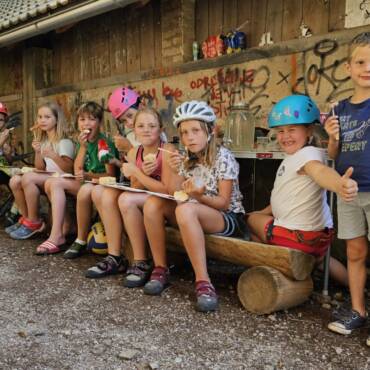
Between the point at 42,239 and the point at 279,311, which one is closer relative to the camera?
the point at 279,311

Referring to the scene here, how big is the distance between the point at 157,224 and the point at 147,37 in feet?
12.3

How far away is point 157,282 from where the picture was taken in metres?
3.09

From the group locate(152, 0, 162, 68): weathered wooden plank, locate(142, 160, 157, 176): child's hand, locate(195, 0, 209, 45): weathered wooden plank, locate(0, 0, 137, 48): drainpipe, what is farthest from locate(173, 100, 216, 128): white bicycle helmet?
locate(152, 0, 162, 68): weathered wooden plank

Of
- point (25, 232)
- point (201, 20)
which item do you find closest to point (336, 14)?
point (201, 20)

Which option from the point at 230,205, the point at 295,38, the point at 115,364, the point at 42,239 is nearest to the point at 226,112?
the point at 295,38

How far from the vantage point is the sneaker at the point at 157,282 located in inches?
120

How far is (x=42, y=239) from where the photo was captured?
15.5 feet

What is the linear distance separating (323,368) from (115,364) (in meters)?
1.05

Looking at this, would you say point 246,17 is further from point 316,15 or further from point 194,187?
point 194,187

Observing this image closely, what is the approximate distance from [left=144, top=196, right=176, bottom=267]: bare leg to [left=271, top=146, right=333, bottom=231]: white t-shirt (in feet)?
2.75

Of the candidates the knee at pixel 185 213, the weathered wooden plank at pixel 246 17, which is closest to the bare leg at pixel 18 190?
the knee at pixel 185 213

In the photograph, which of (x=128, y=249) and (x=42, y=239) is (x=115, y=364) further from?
(x=42, y=239)

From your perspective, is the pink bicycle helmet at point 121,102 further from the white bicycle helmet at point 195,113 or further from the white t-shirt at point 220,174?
the white t-shirt at point 220,174

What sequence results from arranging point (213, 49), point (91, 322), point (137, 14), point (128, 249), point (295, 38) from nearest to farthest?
point (91, 322), point (128, 249), point (295, 38), point (213, 49), point (137, 14)
